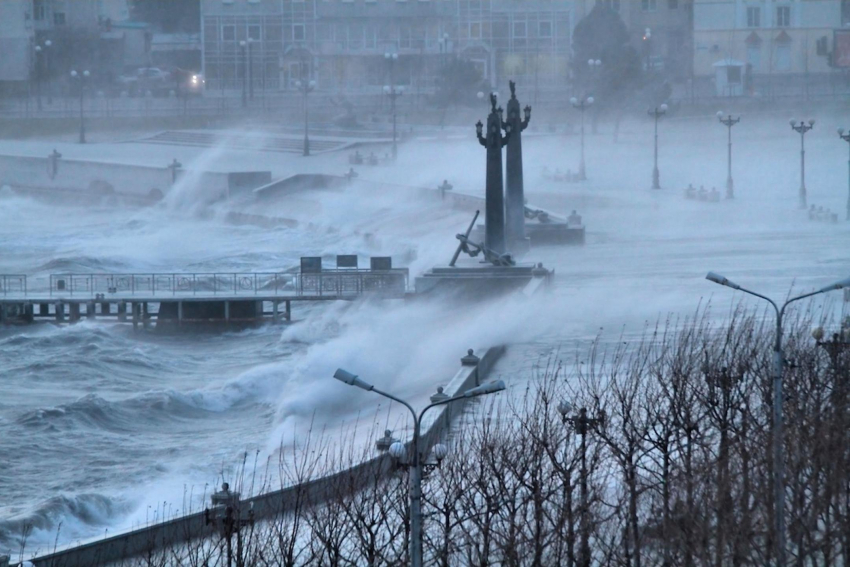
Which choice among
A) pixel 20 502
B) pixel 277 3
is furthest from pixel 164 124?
pixel 20 502

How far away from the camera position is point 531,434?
25.9ft

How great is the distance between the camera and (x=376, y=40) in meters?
48.8

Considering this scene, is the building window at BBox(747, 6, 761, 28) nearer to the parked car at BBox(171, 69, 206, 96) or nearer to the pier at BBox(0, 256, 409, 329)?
the parked car at BBox(171, 69, 206, 96)

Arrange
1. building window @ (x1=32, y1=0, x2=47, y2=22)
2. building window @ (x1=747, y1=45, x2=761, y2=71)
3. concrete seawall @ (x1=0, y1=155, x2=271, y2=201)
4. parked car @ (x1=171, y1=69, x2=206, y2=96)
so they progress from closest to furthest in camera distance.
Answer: concrete seawall @ (x1=0, y1=155, x2=271, y2=201)
building window @ (x1=747, y1=45, x2=761, y2=71)
parked car @ (x1=171, y1=69, x2=206, y2=96)
building window @ (x1=32, y1=0, x2=47, y2=22)

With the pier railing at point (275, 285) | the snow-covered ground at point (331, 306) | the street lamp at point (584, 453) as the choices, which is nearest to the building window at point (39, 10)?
the snow-covered ground at point (331, 306)

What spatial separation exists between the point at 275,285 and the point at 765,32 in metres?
28.8

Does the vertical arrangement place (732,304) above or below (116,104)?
below

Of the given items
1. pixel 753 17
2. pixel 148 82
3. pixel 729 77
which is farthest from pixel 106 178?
pixel 753 17

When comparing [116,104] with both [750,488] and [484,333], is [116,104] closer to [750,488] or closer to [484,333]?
[484,333]

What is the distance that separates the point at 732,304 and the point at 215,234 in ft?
69.3

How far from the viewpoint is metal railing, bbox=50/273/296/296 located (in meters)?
22.2

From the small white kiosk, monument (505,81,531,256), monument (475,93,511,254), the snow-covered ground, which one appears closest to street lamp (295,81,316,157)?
the snow-covered ground

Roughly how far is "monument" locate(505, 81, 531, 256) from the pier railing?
66.4 inches

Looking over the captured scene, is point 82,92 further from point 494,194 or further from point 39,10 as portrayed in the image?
point 494,194
